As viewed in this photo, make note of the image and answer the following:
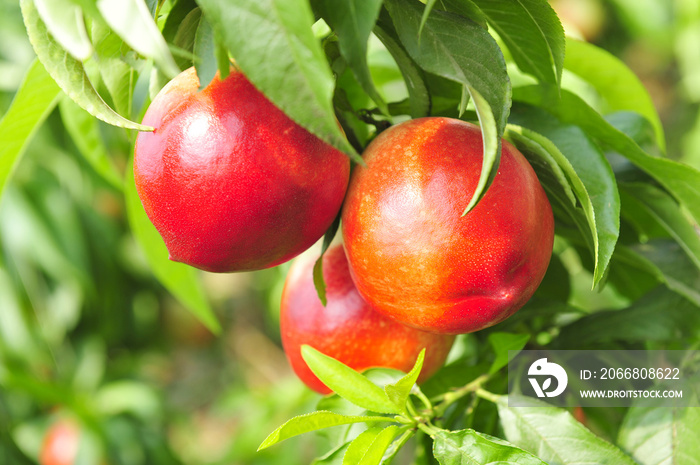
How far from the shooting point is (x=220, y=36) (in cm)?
22

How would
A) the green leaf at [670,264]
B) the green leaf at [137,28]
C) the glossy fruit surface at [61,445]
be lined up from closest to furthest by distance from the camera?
the green leaf at [137,28], the green leaf at [670,264], the glossy fruit surface at [61,445]

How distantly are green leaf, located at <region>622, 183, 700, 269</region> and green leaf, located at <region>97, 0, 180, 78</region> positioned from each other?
0.33 metres

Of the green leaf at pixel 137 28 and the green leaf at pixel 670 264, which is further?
the green leaf at pixel 670 264

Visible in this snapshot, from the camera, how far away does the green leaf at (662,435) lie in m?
0.36

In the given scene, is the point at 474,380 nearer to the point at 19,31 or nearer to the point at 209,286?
the point at 19,31

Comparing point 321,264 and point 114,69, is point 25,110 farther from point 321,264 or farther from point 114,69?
point 321,264

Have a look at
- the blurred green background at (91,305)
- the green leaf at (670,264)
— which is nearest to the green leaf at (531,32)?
the green leaf at (670,264)

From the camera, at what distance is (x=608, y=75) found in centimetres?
52

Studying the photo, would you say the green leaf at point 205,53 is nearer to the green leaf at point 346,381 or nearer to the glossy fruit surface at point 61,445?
the green leaf at point 346,381

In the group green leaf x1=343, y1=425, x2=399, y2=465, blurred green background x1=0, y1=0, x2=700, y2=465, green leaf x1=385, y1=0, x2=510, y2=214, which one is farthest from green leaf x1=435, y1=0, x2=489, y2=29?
blurred green background x1=0, y1=0, x2=700, y2=465

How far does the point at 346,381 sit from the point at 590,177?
0.57ft

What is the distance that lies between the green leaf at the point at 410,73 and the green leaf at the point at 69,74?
14 centimetres

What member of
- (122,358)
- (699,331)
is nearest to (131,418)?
(122,358)

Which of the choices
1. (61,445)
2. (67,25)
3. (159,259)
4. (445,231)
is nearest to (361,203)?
(445,231)
